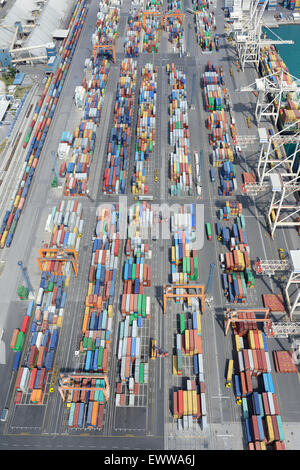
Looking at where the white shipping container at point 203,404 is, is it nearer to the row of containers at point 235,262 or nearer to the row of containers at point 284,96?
the row of containers at point 235,262

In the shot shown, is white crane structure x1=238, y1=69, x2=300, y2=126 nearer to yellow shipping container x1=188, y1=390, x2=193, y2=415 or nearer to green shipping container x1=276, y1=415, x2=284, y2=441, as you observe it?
green shipping container x1=276, y1=415, x2=284, y2=441

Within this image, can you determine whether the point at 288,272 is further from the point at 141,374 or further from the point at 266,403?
the point at 141,374

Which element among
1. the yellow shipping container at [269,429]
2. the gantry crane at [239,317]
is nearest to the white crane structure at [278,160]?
the gantry crane at [239,317]

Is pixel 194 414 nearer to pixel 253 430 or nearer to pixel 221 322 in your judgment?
pixel 253 430

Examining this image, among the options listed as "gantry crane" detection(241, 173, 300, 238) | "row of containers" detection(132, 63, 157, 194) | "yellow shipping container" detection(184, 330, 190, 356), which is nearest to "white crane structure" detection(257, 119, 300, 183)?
"gantry crane" detection(241, 173, 300, 238)

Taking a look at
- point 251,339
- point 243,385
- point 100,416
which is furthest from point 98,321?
point 251,339
